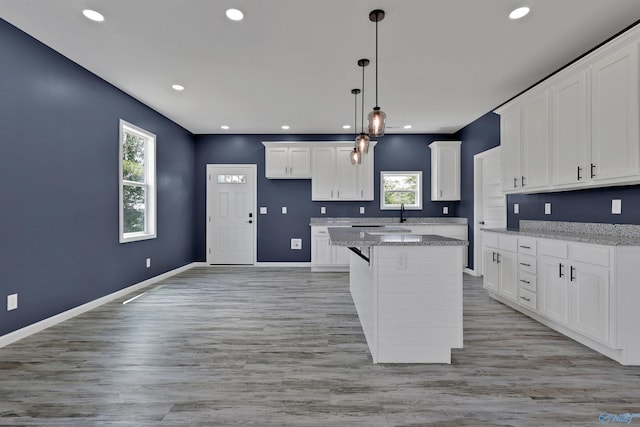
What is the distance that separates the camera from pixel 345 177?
6.16 metres

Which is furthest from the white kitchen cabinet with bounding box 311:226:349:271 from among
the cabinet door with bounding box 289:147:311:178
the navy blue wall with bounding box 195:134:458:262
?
the cabinet door with bounding box 289:147:311:178

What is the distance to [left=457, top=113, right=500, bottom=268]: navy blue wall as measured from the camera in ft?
16.2

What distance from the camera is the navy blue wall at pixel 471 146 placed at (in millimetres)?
4930

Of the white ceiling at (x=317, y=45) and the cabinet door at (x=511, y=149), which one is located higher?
the white ceiling at (x=317, y=45)

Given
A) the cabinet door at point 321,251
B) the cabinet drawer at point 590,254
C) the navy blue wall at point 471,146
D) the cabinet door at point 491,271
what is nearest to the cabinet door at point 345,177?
the cabinet door at point 321,251

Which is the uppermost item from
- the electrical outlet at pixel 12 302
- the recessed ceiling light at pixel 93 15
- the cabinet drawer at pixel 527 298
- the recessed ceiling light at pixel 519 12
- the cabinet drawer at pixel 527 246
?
the recessed ceiling light at pixel 93 15

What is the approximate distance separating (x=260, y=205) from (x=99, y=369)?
4.42 m

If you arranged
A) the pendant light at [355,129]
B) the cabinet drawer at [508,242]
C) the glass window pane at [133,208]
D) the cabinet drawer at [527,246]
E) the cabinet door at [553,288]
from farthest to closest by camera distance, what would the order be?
the glass window pane at [133,208] < the pendant light at [355,129] < the cabinet drawer at [508,242] < the cabinet drawer at [527,246] < the cabinet door at [553,288]

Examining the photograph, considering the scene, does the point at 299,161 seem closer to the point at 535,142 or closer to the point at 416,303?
the point at 535,142

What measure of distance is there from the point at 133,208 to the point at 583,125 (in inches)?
218

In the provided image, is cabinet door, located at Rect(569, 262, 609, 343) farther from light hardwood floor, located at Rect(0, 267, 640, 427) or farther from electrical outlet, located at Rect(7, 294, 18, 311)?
electrical outlet, located at Rect(7, 294, 18, 311)

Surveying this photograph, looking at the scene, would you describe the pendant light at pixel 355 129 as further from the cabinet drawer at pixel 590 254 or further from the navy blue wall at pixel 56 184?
the navy blue wall at pixel 56 184

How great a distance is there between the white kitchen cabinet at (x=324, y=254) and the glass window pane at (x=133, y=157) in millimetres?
3027

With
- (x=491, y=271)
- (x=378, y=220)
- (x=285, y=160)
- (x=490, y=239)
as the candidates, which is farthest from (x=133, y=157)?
(x=491, y=271)
